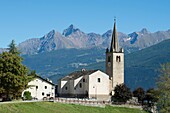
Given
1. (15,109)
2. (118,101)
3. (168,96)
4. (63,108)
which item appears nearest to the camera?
(15,109)

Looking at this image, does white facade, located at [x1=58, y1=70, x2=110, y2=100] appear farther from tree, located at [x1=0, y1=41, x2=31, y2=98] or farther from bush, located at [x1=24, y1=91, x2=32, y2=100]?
tree, located at [x1=0, y1=41, x2=31, y2=98]

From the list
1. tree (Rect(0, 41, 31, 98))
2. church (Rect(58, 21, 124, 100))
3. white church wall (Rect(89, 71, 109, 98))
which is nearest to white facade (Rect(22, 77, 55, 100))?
church (Rect(58, 21, 124, 100))

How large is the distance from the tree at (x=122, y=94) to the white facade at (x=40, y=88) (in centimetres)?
1496

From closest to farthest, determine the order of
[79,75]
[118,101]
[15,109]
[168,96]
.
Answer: [15,109] → [168,96] → [118,101] → [79,75]

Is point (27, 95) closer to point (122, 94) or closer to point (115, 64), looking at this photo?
point (122, 94)

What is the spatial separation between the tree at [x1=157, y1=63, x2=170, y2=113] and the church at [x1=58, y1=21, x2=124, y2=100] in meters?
28.9

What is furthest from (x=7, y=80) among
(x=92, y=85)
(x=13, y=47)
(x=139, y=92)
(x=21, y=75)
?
(x=139, y=92)

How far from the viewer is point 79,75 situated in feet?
359

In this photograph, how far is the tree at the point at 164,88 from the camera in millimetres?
75438

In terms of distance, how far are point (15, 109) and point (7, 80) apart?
500 inches

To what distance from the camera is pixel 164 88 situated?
77.4 metres

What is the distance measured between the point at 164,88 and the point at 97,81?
1227 inches

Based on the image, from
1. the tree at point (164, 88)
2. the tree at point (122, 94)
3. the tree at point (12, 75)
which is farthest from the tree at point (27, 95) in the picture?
the tree at point (164, 88)

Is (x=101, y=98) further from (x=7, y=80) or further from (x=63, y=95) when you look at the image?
(x=7, y=80)
